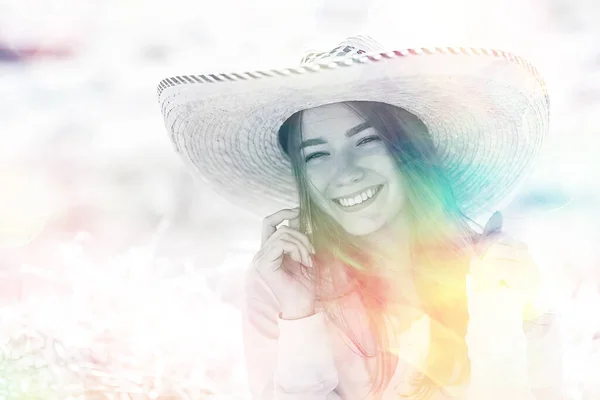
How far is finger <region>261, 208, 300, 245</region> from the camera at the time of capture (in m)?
1.04

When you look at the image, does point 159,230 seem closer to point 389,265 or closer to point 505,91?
point 389,265

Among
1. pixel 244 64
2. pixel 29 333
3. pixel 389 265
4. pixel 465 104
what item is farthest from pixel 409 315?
pixel 29 333

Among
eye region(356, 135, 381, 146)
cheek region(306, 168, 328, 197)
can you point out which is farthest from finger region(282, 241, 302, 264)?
eye region(356, 135, 381, 146)

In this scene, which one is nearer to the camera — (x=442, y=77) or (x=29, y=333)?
(x=442, y=77)

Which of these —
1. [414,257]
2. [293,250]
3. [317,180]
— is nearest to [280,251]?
[293,250]

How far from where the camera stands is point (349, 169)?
100cm

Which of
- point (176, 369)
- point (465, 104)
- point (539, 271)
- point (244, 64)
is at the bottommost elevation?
point (176, 369)

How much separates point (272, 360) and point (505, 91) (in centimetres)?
62

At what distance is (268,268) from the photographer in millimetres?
1029

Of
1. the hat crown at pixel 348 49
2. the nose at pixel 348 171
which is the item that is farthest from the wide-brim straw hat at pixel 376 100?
the nose at pixel 348 171

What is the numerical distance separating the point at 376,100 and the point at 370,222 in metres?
0.22

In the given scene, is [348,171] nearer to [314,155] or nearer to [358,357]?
[314,155]

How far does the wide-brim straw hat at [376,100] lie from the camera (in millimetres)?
902

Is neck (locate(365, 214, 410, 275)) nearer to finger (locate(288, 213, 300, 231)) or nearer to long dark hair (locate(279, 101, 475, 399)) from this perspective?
long dark hair (locate(279, 101, 475, 399))
